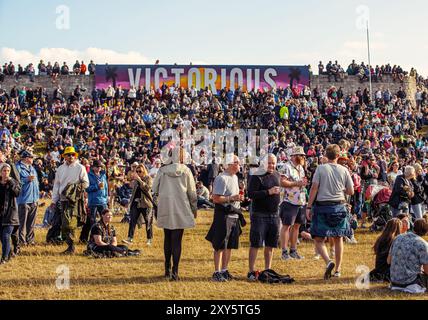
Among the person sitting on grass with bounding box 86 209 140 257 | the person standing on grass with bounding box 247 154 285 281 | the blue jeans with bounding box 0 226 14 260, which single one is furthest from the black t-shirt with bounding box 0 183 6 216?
the person standing on grass with bounding box 247 154 285 281

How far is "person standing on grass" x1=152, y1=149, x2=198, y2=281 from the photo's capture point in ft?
25.3

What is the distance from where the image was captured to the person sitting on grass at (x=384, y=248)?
7840 millimetres

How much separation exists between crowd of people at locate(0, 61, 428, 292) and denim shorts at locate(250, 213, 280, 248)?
2 cm

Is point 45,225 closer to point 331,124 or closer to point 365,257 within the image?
point 365,257

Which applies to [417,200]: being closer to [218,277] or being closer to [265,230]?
[265,230]

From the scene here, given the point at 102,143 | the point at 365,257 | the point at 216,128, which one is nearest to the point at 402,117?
the point at 216,128

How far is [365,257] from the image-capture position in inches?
381

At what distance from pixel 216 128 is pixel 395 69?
15.6 meters

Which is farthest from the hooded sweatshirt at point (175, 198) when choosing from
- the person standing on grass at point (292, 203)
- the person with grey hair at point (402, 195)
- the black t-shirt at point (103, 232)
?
the person with grey hair at point (402, 195)

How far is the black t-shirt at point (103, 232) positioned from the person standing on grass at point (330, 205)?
394 centimetres

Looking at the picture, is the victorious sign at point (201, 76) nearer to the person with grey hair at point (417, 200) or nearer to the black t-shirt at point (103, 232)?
the person with grey hair at point (417, 200)

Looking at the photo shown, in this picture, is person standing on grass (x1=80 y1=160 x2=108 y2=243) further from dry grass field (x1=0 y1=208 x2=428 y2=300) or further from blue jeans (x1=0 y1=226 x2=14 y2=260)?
blue jeans (x1=0 y1=226 x2=14 y2=260)

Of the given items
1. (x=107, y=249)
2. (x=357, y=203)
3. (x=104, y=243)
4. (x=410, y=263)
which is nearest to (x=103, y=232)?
(x=104, y=243)
